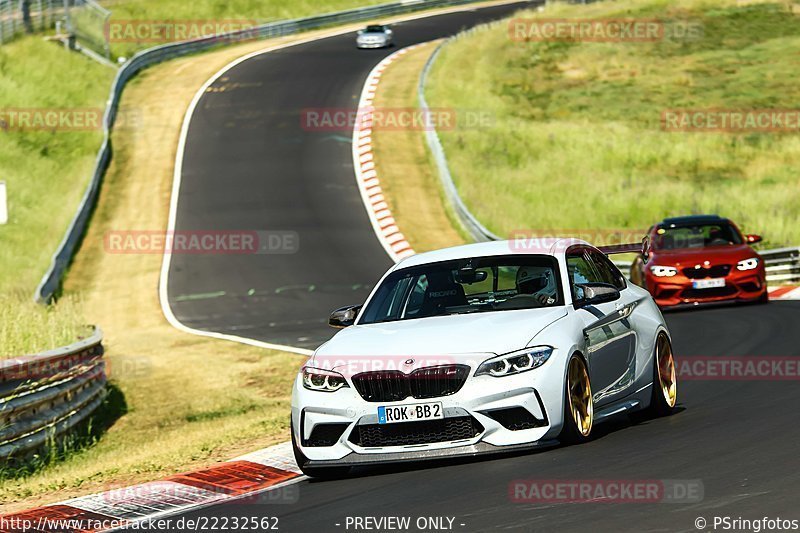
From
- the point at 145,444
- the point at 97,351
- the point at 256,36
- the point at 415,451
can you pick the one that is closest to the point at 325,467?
the point at 415,451

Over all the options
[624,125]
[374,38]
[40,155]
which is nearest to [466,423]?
[40,155]

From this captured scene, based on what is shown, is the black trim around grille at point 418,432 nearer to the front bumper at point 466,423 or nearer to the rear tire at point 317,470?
the front bumper at point 466,423

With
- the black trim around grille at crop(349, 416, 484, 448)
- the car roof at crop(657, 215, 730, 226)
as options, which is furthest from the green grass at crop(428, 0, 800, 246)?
the black trim around grille at crop(349, 416, 484, 448)

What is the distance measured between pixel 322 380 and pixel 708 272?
1282 centimetres

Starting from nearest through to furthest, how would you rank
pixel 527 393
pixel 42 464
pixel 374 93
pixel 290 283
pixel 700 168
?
pixel 527 393 < pixel 42 464 < pixel 290 283 < pixel 700 168 < pixel 374 93

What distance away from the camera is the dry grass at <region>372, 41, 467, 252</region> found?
32400 millimetres

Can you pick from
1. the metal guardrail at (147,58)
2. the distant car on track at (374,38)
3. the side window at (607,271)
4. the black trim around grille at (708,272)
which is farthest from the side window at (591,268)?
the distant car on track at (374,38)

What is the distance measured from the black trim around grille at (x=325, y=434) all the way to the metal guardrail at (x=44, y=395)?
4041mm

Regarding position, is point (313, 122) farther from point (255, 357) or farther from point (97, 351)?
point (97, 351)

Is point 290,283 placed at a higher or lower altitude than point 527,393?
lower

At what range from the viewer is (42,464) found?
42.1 feet

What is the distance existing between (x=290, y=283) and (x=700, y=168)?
19102 millimetres

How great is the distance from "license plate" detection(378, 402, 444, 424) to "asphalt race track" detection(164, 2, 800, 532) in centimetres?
39

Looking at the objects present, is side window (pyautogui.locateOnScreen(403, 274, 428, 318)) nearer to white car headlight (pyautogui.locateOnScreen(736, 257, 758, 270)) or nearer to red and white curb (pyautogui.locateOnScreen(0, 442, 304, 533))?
red and white curb (pyautogui.locateOnScreen(0, 442, 304, 533))
